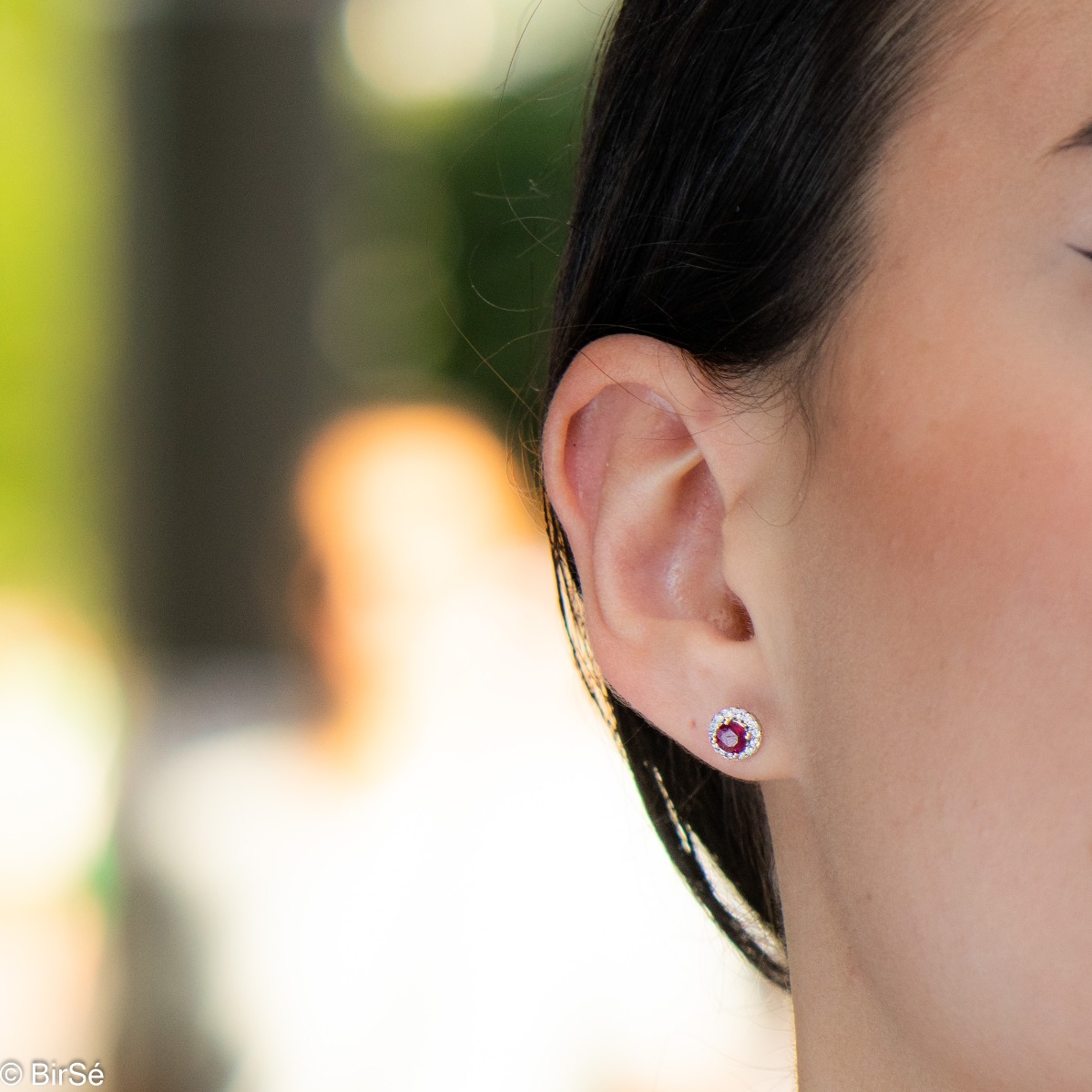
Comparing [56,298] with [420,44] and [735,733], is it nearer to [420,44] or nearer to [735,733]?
[420,44]

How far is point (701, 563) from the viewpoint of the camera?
2.55 feet

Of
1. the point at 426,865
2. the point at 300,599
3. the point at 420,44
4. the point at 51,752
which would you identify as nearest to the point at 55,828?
the point at 51,752

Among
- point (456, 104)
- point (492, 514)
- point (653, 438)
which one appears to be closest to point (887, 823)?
point (653, 438)

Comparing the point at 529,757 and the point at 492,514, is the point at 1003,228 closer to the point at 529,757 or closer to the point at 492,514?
the point at 529,757

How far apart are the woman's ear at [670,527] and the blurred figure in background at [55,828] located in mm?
2902

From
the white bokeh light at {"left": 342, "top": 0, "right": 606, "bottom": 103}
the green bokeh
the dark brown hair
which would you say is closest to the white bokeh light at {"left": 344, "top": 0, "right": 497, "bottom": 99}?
the white bokeh light at {"left": 342, "top": 0, "right": 606, "bottom": 103}

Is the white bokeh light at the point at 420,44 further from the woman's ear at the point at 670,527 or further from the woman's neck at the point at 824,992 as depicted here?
the woman's neck at the point at 824,992

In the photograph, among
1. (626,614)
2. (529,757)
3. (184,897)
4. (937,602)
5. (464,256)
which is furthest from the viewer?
(464,256)

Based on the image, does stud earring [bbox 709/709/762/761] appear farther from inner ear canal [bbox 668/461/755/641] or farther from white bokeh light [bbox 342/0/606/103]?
white bokeh light [bbox 342/0/606/103]

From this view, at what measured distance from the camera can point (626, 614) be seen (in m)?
0.78

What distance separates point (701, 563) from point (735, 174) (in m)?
0.22

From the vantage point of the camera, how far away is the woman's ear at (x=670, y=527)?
0.74 metres

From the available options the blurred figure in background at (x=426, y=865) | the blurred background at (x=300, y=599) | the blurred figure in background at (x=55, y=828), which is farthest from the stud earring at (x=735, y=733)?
the blurred figure in background at (x=55, y=828)

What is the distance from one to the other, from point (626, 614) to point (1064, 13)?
377mm
